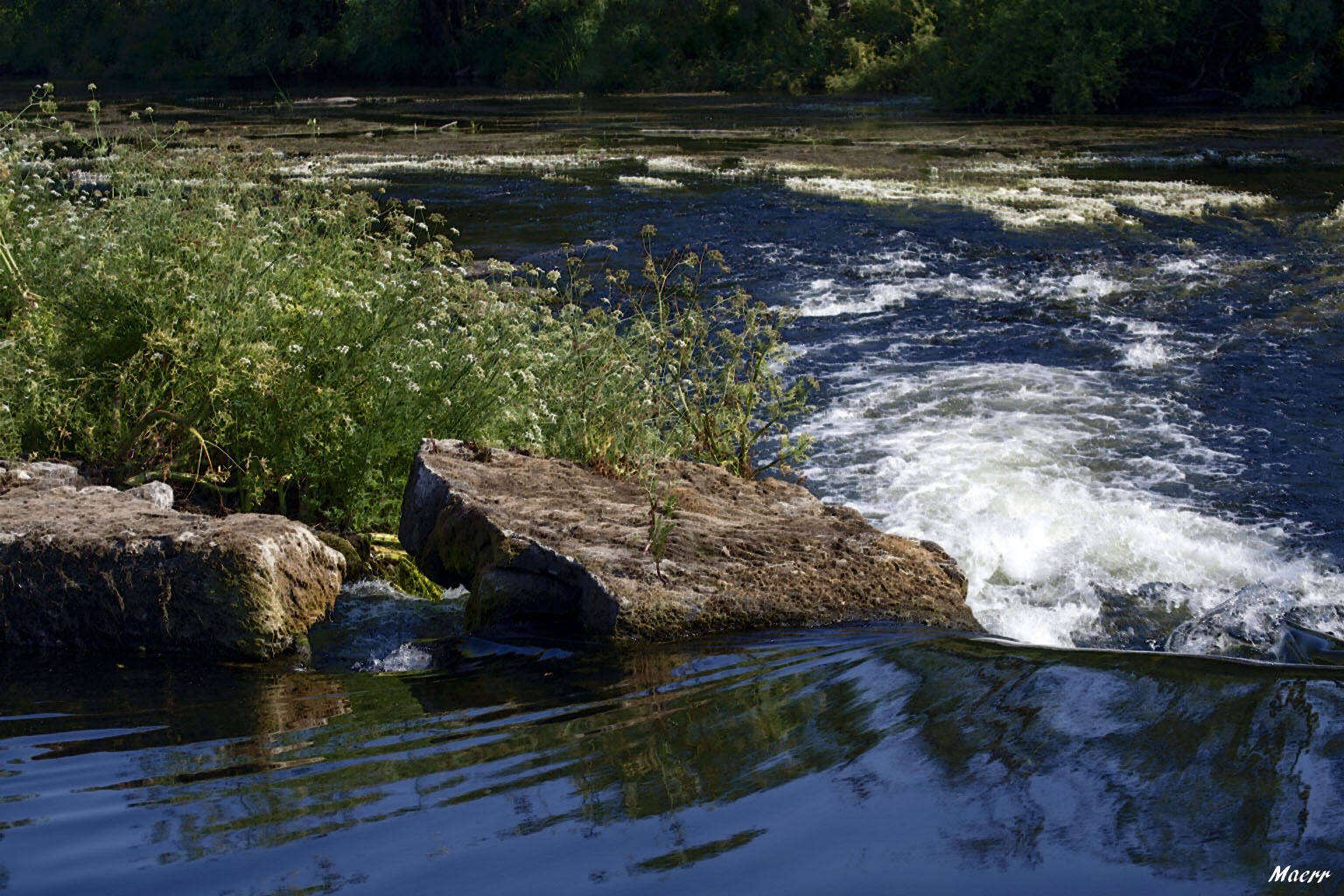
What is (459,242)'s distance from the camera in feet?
48.3

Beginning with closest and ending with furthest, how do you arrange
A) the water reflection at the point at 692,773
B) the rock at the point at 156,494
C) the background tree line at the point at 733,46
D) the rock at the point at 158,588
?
the water reflection at the point at 692,773, the rock at the point at 158,588, the rock at the point at 156,494, the background tree line at the point at 733,46

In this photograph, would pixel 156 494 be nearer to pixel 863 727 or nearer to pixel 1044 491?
pixel 863 727

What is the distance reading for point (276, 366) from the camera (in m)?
5.71

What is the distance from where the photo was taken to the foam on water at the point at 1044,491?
6.40m

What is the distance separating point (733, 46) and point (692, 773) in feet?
137

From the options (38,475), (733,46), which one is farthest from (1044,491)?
(733,46)

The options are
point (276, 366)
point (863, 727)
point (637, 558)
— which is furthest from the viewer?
point (276, 366)

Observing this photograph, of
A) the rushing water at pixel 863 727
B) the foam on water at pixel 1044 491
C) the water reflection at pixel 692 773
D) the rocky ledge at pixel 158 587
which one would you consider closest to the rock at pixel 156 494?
the rocky ledge at pixel 158 587

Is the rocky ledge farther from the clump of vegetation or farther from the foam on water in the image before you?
the foam on water

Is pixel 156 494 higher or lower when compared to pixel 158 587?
A: higher

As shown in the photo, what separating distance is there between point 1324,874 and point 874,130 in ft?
79.0

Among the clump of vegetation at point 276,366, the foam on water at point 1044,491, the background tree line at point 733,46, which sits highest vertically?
the background tree line at point 733,46

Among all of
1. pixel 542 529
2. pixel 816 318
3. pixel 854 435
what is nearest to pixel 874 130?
pixel 816 318

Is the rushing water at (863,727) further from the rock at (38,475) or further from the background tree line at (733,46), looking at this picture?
the background tree line at (733,46)
